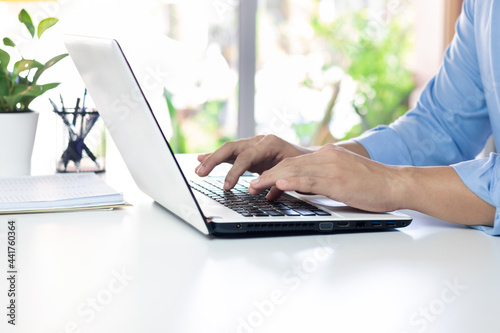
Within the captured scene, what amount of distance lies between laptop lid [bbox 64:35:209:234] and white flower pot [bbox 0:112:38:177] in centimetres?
24

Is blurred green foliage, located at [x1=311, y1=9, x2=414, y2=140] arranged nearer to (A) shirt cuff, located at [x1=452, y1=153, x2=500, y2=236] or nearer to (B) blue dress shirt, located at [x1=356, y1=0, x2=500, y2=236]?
(B) blue dress shirt, located at [x1=356, y1=0, x2=500, y2=236]

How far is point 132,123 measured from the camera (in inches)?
33.9

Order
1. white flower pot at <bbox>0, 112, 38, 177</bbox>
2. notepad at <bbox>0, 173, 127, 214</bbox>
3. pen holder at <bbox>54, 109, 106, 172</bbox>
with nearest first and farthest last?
1. notepad at <bbox>0, 173, 127, 214</bbox>
2. white flower pot at <bbox>0, 112, 38, 177</bbox>
3. pen holder at <bbox>54, 109, 106, 172</bbox>

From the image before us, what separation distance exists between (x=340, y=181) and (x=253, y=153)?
9.7 inches

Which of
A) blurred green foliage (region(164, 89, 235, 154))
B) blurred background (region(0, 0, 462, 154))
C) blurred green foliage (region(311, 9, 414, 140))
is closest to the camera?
blurred background (region(0, 0, 462, 154))

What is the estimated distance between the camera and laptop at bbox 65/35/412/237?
77cm

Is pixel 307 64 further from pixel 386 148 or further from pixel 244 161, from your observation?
pixel 244 161

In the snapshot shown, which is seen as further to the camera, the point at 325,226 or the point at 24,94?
the point at 24,94

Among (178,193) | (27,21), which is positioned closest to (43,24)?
(27,21)

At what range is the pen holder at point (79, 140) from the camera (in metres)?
1.33

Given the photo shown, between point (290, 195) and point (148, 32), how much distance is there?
229cm

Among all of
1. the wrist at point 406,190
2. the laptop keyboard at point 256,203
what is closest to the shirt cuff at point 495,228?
the wrist at point 406,190

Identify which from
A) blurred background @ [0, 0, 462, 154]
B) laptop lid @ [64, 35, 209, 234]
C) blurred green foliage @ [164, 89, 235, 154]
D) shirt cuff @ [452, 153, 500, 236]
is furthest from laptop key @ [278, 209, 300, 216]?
blurred green foliage @ [164, 89, 235, 154]

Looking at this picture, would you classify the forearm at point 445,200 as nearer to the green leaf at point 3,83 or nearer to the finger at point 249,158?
the finger at point 249,158
